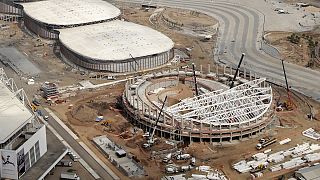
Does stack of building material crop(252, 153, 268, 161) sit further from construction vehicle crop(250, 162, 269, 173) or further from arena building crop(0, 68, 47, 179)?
arena building crop(0, 68, 47, 179)

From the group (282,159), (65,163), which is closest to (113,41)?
(65,163)

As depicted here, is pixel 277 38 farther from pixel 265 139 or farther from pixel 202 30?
pixel 265 139

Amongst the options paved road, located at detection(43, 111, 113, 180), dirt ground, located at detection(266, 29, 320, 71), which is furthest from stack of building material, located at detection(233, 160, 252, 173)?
dirt ground, located at detection(266, 29, 320, 71)

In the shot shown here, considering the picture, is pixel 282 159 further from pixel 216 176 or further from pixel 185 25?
pixel 185 25

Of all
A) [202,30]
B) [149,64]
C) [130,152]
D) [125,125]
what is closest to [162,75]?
[149,64]

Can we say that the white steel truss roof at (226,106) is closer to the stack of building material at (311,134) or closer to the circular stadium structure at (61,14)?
the stack of building material at (311,134)

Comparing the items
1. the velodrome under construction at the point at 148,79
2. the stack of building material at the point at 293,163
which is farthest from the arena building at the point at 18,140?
the stack of building material at the point at 293,163
